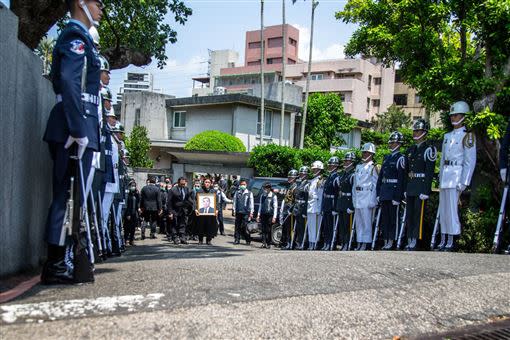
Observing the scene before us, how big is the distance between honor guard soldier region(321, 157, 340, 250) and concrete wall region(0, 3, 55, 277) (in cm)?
774

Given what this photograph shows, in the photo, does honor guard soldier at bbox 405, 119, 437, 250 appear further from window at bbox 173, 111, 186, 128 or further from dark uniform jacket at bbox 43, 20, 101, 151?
window at bbox 173, 111, 186, 128

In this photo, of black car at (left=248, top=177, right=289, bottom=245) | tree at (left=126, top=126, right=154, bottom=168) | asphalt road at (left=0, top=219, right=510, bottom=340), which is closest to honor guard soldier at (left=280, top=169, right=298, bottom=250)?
black car at (left=248, top=177, right=289, bottom=245)

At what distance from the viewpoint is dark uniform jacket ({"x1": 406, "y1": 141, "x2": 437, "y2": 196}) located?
909 centimetres

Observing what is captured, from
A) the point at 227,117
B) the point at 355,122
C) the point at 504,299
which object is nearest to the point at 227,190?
the point at 227,117

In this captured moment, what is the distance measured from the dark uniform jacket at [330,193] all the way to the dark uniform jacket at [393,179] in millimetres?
2249

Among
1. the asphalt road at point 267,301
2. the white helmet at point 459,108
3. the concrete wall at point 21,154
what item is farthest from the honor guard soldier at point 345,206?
the concrete wall at point 21,154

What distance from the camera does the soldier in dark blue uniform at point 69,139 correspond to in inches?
159

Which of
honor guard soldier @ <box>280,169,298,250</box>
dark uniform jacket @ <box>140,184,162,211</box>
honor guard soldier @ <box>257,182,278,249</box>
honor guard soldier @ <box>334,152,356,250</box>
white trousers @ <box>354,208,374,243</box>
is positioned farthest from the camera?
dark uniform jacket @ <box>140,184,162,211</box>

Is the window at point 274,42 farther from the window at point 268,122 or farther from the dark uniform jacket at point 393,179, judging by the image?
the dark uniform jacket at point 393,179

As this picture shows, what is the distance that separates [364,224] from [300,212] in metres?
3.23

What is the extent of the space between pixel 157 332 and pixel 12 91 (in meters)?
2.57

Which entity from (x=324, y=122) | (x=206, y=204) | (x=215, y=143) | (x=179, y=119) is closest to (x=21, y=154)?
(x=206, y=204)

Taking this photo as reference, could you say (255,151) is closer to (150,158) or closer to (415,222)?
(150,158)

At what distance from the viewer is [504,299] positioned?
187 inches
